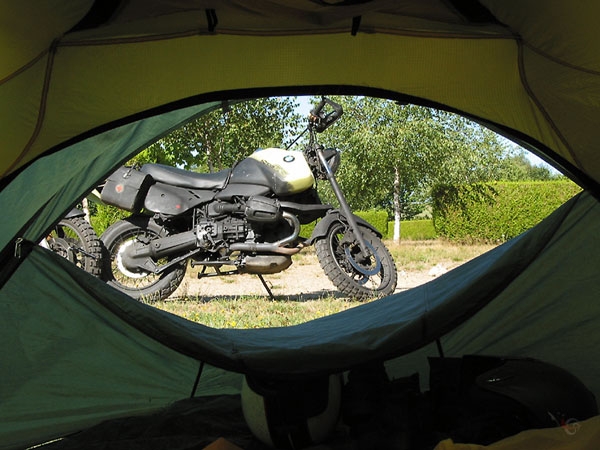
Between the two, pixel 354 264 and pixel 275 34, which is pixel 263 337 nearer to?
pixel 275 34

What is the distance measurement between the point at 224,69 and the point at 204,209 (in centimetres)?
265

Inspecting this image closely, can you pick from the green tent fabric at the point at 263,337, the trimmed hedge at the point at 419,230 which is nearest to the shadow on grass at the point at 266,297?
the green tent fabric at the point at 263,337

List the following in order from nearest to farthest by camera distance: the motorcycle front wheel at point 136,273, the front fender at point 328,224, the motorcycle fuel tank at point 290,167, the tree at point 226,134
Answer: the motorcycle fuel tank at point 290,167, the front fender at point 328,224, the motorcycle front wheel at point 136,273, the tree at point 226,134

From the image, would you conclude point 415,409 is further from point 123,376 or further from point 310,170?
point 310,170

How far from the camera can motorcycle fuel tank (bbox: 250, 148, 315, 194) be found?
4.40 m

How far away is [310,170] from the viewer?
453cm

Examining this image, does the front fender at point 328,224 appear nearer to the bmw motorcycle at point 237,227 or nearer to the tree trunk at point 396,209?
the bmw motorcycle at point 237,227

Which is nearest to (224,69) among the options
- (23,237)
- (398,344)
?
(23,237)

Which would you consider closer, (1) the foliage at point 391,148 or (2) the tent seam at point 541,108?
(2) the tent seam at point 541,108

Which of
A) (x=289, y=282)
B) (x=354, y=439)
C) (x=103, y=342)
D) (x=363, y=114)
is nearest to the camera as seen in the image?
→ (x=354, y=439)

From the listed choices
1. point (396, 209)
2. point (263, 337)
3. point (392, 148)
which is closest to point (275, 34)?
point (263, 337)

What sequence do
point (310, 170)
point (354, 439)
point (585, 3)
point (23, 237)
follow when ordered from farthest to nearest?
point (310, 170) < point (23, 237) < point (354, 439) < point (585, 3)

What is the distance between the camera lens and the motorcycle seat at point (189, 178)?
457 centimetres

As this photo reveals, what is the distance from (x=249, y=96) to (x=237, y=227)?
8.08ft
